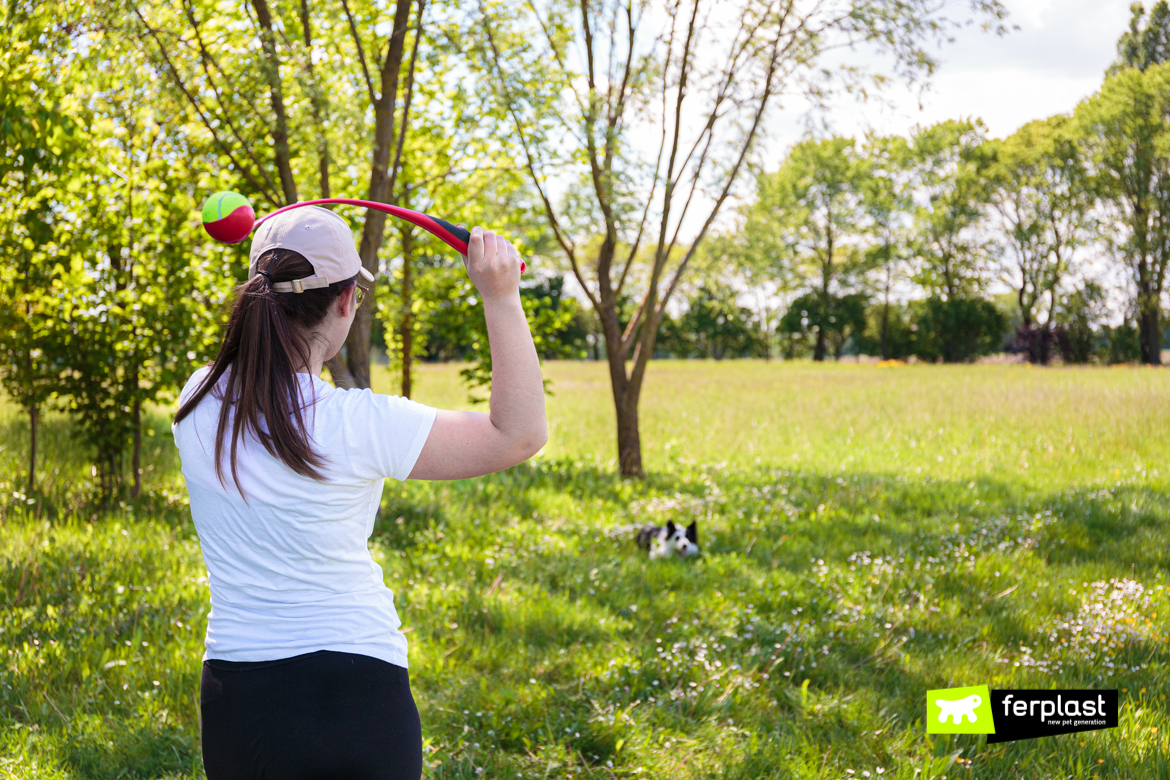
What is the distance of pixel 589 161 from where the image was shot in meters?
8.56

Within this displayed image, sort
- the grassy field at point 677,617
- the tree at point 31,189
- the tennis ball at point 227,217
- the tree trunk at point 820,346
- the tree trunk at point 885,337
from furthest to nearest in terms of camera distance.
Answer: the tree trunk at point 820,346, the tree trunk at point 885,337, the tree at point 31,189, the grassy field at point 677,617, the tennis ball at point 227,217

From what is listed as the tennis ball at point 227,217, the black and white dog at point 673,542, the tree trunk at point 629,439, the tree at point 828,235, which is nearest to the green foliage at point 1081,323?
the tree at point 828,235

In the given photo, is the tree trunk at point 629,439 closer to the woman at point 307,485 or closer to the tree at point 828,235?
the woman at point 307,485

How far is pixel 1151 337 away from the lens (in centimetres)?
3225

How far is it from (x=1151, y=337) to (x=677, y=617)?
3573 centimetres

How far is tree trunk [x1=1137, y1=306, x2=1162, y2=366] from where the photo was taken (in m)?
32.1

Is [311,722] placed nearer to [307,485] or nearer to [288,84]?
[307,485]

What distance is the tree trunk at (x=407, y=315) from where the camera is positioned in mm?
9375

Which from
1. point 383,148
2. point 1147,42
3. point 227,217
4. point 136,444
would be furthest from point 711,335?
point 227,217

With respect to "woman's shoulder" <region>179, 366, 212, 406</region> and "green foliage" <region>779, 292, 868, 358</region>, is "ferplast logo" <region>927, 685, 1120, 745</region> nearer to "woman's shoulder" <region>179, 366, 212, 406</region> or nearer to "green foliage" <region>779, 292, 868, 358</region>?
"woman's shoulder" <region>179, 366, 212, 406</region>

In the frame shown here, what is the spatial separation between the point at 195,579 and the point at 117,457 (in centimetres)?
325

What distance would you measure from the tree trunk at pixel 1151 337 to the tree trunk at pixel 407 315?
33.0 metres

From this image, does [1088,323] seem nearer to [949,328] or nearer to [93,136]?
[949,328]

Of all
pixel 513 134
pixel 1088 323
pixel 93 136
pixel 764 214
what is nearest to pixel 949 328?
pixel 1088 323
